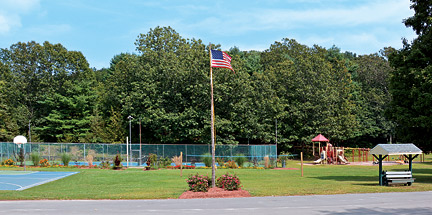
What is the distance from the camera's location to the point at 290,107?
6028 cm

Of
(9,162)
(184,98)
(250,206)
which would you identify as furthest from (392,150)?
(9,162)

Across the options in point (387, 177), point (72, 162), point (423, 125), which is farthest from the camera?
point (72, 162)

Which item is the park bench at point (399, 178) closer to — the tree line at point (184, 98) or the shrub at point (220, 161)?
the tree line at point (184, 98)

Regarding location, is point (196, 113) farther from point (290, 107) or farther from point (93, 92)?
point (93, 92)

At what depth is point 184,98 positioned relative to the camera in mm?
57312

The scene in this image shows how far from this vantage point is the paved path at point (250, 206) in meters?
14.7

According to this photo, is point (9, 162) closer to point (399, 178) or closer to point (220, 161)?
point (220, 161)

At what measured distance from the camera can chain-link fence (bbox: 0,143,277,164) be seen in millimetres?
47094

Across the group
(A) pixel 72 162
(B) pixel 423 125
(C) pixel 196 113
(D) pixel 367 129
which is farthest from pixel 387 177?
(D) pixel 367 129

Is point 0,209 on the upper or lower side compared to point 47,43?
lower

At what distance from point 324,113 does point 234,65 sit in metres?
14.2

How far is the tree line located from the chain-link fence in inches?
241

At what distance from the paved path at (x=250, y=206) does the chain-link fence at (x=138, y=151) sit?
91.3ft

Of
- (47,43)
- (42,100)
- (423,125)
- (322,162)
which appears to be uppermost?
(47,43)
